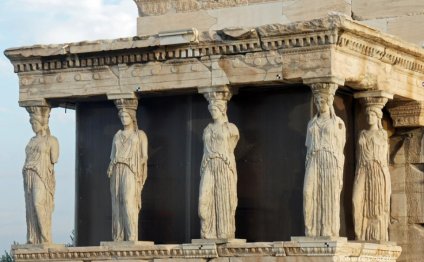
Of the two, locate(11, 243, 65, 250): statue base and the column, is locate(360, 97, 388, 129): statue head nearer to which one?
the column

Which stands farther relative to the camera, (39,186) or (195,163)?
(39,186)

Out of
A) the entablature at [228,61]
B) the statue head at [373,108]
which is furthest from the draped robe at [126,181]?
the statue head at [373,108]

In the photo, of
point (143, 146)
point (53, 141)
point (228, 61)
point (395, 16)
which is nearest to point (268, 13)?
point (395, 16)

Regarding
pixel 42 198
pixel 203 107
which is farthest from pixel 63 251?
pixel 203 107

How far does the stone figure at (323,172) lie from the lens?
62.8 ft

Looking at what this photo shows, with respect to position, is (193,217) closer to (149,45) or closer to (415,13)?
(149,45)

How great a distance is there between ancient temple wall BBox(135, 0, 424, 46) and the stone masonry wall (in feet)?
4.57

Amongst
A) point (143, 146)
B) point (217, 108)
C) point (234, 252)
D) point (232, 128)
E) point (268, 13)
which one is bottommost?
point (234, 252)

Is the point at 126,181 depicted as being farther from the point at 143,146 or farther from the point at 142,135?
the point at 142,135

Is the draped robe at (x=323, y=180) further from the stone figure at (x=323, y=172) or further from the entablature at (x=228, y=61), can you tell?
the entablature at (x=228, y=61)

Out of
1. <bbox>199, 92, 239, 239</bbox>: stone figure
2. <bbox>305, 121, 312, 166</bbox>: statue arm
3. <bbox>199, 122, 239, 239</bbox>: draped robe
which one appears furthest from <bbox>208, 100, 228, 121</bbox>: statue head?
<bbox>305, 121, 312, 166</bbox>: statue arm

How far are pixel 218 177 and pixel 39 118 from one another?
2843 mm

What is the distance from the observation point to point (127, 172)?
66.7ft

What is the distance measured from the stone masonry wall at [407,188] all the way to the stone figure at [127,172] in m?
3.59
